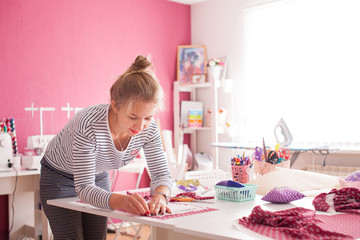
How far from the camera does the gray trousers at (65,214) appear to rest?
1.80 meters

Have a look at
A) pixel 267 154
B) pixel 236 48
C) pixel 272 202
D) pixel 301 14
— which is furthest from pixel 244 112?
pixel 272 202

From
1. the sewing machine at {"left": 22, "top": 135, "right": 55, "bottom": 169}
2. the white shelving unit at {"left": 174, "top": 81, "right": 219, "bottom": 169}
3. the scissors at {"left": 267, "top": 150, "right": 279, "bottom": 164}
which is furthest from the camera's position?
the white shelving unit at {"left": 174, "top": 81, "right": 219, "bottom": 169}

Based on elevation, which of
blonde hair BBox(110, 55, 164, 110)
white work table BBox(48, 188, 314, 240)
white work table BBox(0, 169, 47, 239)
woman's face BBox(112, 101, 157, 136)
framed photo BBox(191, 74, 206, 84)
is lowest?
white work table BBox(0, 169, 47, 239)

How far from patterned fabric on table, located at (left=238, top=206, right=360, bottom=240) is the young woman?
0.37 m

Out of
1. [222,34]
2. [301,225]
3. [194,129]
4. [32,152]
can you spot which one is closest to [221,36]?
[222,34]

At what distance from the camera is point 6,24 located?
11.7 ft

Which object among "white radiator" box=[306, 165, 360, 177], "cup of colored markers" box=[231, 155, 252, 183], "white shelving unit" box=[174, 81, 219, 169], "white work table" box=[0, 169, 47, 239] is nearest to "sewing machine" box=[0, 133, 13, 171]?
"white work table" box=[0, 169, 47, 239]

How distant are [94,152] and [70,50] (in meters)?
2.56

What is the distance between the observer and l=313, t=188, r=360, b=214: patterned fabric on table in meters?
1.50

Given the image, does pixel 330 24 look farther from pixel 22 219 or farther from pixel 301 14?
pixel 22 219

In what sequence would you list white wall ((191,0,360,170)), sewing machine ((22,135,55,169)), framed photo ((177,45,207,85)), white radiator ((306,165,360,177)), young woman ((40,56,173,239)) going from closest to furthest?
young woman ((40,56,173,239))
sewing machine ((22,135,55,169))
white radiator ((306,165,360,177))
white wall ((191,0,360,170))
framed photo ((177,45,207,85))

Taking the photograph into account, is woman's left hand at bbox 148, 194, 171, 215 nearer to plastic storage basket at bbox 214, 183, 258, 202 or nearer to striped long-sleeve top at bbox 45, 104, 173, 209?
striped long-sleeve top at bbox 45, 104, 173, 209

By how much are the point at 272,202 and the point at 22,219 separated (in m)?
2.57

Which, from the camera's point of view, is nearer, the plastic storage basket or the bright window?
the plastic storage basket
